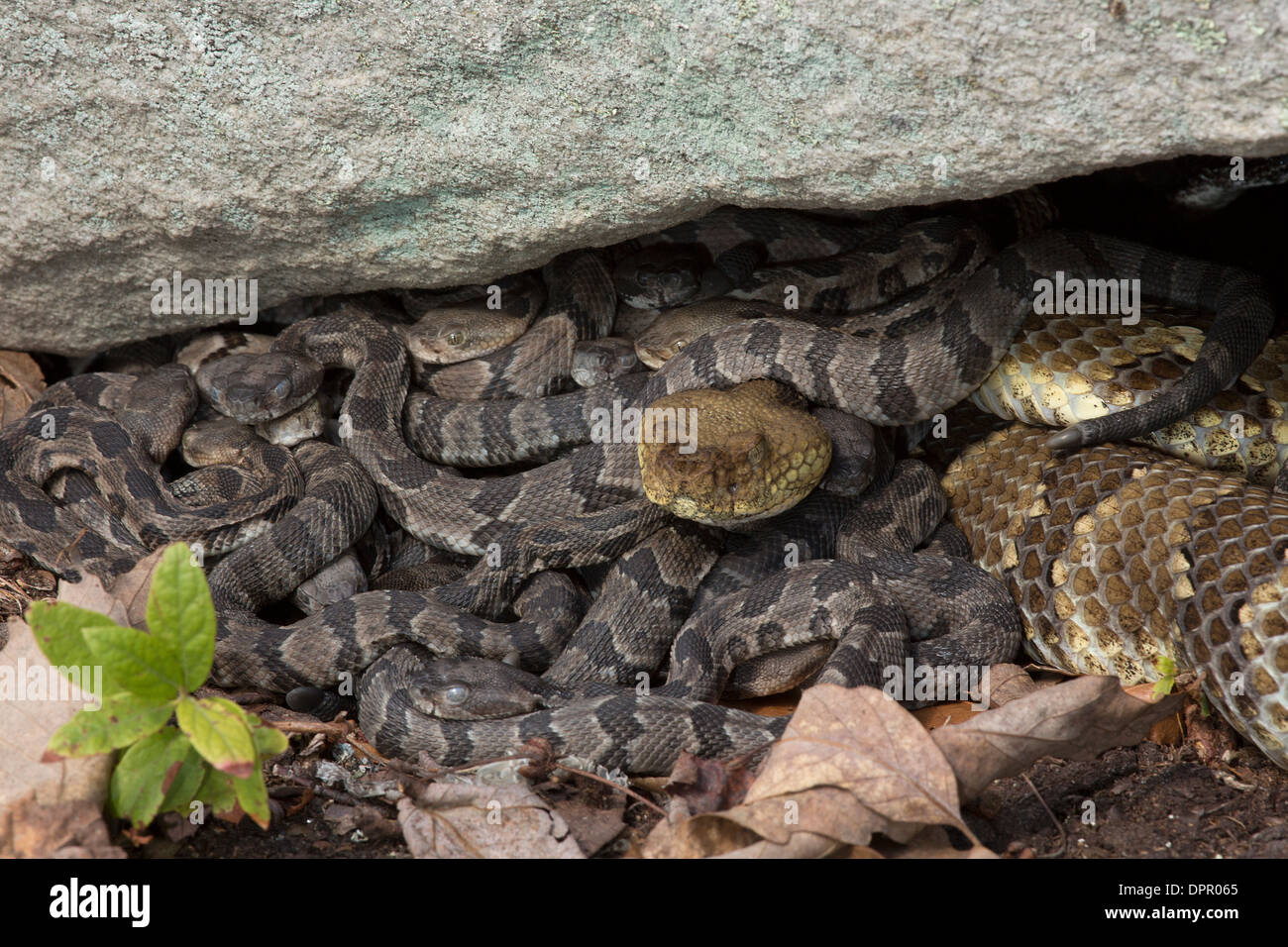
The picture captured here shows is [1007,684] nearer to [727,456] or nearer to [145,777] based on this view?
[727,456]

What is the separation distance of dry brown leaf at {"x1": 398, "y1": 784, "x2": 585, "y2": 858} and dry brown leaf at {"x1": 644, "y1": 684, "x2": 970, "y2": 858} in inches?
11.6

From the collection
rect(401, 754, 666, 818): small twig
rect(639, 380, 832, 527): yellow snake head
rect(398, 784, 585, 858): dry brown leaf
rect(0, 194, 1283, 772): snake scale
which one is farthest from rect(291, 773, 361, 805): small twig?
rect(639, 380, 832, 527): yellow snake head

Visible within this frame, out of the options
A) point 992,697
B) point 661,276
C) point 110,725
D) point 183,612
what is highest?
point 661,276

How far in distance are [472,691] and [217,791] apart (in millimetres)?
1173

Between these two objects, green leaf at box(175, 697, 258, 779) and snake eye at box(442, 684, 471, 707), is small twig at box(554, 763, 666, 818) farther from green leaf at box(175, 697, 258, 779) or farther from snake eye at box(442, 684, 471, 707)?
green leaf at box(175, 697, 258, 779)

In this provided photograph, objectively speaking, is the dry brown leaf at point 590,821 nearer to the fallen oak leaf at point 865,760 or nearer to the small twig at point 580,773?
the small twig at point 580,773

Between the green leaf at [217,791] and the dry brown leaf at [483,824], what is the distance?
52cm

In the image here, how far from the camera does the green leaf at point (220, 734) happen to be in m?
2.57

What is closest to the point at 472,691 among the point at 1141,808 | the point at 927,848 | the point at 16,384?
the point at 927,848

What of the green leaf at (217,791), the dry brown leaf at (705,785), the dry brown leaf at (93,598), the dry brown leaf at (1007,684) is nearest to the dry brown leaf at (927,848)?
the dry brown leaf at (705,785)

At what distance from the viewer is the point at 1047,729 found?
3.22 metres

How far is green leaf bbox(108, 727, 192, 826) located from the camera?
275cm

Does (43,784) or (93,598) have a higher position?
(93,598)

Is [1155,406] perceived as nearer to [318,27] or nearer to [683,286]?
[683,286]
